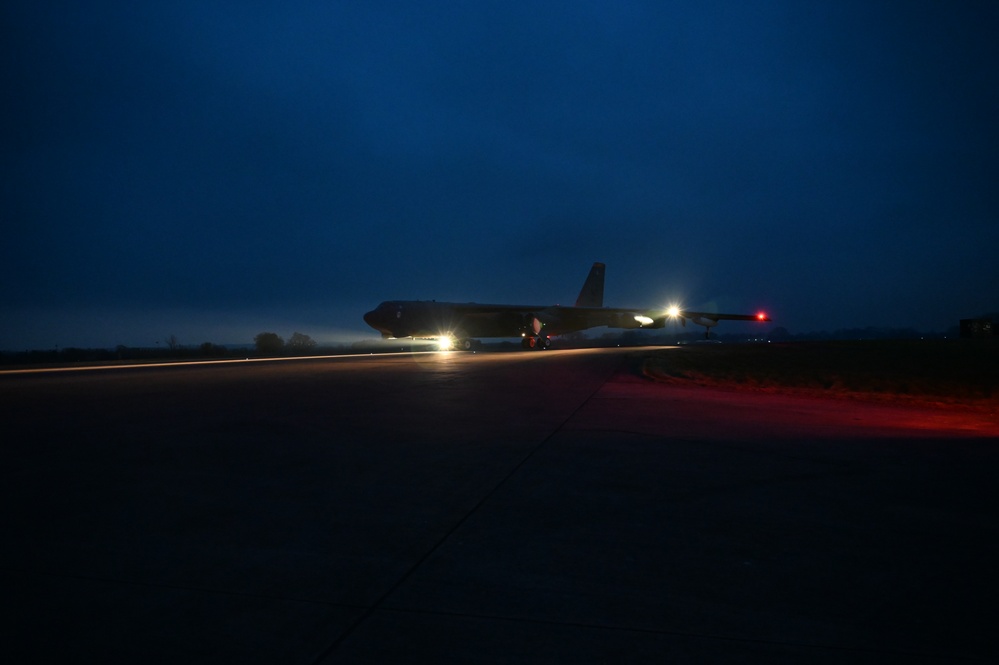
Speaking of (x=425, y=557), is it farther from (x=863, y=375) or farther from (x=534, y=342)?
(x=534, y=342)

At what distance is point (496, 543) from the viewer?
14.0 feet

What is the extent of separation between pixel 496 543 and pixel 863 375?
17.7m

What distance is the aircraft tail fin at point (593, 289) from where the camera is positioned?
52781 millimetres

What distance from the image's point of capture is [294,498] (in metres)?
5.36

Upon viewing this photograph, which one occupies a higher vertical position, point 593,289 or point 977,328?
point 593,289

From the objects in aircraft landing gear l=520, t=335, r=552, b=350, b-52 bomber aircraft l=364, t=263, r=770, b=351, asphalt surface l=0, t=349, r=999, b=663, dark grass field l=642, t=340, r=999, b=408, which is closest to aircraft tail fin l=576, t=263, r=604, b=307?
b-52 bomber aircraft l=364, t=263, r=770, b=351

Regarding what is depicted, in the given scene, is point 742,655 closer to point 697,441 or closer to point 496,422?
point 697,441

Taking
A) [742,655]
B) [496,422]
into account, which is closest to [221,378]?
[496,422]

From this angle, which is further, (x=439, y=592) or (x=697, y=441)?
(x=697, y=441)

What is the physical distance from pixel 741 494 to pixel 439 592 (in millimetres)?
3131

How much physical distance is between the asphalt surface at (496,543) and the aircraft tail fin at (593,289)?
44.0 metres

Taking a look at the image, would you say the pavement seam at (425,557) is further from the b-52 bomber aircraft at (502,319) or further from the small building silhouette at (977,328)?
the small building silhouette at (977,328)

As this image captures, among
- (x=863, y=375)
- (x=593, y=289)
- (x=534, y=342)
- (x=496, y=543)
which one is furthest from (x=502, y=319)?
(x=496, y=543)

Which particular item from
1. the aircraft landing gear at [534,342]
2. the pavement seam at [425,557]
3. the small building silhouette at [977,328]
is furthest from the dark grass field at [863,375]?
the small building silhouette at [977,328]
